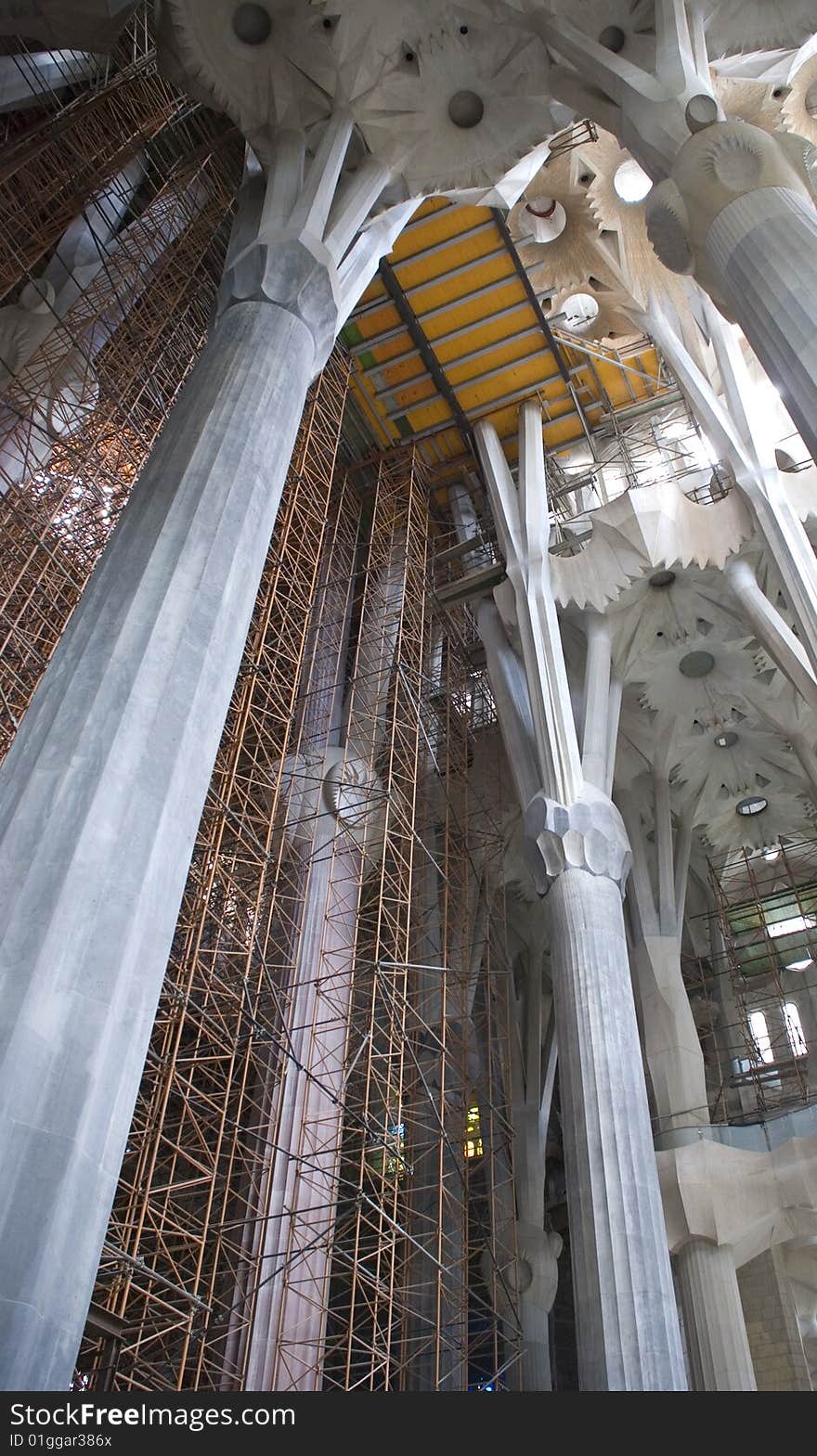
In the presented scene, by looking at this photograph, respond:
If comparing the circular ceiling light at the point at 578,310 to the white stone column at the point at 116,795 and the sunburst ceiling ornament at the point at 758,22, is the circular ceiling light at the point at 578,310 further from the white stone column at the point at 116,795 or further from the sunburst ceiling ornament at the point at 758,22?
the white stone column at the point at 116,795

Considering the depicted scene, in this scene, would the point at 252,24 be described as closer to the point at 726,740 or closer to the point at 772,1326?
the point at 726,740

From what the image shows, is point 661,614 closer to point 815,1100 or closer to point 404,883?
point 404,883

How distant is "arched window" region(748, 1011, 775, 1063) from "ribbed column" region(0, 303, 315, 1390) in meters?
14.6

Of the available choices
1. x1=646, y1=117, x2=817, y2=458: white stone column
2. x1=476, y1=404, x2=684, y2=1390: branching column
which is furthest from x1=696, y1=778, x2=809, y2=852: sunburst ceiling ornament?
x1=646, y1=117, x2=817, y2=458: white stone column

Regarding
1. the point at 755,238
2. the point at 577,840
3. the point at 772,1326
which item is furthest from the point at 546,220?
the point at 772,1326

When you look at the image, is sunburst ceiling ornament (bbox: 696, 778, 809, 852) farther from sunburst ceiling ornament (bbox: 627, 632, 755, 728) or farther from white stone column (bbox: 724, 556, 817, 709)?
white stone column (bbox: 724, 556, 817, 709)

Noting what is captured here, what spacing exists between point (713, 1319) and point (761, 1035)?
24.0 feet

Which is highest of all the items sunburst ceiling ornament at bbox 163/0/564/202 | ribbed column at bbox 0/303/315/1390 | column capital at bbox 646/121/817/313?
sunburst ceiling ornament at bbox 163/0/564/202

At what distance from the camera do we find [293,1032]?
12156mm

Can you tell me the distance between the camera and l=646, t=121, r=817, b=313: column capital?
273 inches

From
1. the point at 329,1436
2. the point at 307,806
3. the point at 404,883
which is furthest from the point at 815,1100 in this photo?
the point at 329,1436

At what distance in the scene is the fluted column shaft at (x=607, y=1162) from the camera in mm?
9195

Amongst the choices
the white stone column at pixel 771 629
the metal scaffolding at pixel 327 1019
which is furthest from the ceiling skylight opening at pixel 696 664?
the metal scaffolding at pixel 327 1019

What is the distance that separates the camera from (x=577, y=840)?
40.3 ft
